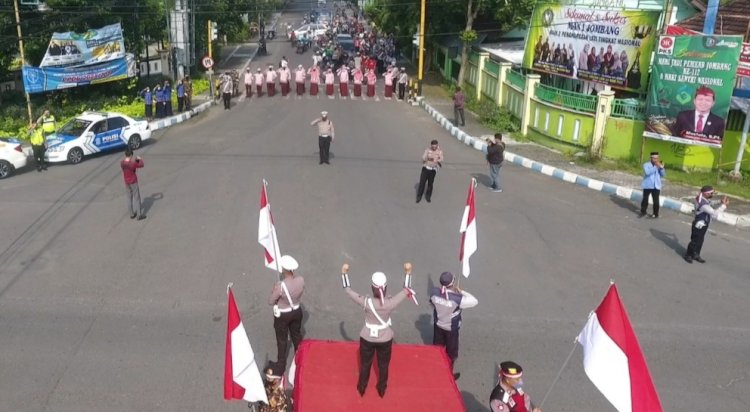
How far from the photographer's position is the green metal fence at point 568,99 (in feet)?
56.9

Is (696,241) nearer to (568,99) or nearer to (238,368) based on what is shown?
(568,99)

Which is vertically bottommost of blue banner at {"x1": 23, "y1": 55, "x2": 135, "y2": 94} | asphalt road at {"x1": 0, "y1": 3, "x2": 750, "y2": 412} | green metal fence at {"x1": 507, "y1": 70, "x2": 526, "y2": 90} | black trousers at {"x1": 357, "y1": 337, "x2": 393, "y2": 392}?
asphalt road at {"x1": 0, "y1": 3, "x2": 750, "y2": 412}

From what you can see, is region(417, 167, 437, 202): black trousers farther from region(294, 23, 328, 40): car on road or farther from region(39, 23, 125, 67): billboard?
region(294, 23, 328, 40): car on road

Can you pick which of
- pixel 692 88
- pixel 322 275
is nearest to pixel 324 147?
pixel 322 275

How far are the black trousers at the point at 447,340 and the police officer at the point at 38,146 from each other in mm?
12531

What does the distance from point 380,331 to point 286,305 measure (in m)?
1.45

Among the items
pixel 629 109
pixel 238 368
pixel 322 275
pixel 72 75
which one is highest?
pixel 629 109

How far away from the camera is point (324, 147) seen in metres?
16.3

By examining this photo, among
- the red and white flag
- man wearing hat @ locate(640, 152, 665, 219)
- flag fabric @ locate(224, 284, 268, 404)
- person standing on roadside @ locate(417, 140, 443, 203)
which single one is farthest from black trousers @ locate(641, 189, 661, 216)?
Answer: flag fabric @ locate(224, 284, 268, 404)

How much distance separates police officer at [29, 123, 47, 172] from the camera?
51.7 ft

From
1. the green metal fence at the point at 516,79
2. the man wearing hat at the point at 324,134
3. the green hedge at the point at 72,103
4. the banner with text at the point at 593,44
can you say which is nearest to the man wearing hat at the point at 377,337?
the man wearing hat at the point at 324,134

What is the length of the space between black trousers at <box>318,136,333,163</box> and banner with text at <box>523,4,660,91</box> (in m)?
8.19

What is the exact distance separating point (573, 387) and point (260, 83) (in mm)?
24025

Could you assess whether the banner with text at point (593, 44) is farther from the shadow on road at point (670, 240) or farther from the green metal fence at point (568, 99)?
the shadow on road at point (670, 240)
